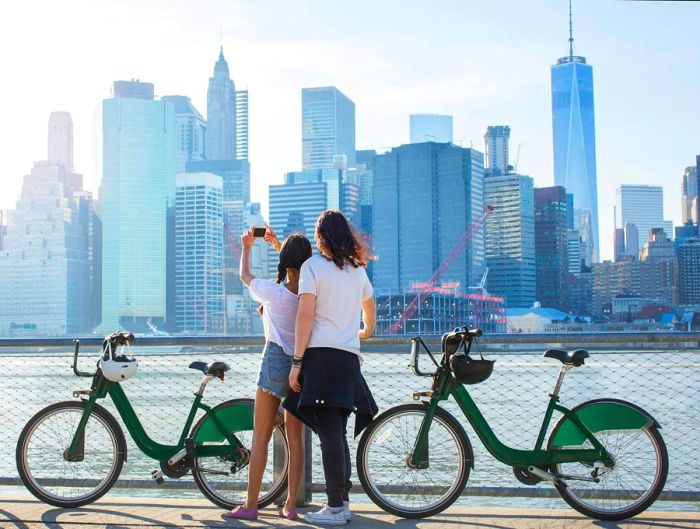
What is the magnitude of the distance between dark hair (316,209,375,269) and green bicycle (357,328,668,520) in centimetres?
71

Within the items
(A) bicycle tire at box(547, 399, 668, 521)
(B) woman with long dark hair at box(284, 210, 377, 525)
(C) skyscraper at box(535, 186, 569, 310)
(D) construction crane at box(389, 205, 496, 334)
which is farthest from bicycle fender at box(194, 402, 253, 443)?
(C) skyscraper at box(535, 186, 569, 310)

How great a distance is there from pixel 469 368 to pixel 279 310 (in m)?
1.10

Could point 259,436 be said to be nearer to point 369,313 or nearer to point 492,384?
point 369,313

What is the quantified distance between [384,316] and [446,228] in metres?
53.5

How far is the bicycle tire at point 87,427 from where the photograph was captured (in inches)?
241

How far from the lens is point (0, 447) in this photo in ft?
68.9

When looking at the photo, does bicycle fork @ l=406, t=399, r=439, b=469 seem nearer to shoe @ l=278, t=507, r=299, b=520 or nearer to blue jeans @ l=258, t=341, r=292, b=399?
shoe @ l=278, t=507, r=299, b=520

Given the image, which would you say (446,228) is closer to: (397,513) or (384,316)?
(384,316)

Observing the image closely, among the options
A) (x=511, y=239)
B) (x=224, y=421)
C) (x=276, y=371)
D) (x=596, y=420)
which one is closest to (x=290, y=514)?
(x=224, y=421)

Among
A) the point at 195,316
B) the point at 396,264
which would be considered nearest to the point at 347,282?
the point at 396,264

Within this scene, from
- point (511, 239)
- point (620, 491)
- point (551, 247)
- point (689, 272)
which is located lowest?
point (620, 491)

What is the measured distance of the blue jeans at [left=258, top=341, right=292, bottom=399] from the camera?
5.61m

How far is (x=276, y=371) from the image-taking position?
Result: 561 cm

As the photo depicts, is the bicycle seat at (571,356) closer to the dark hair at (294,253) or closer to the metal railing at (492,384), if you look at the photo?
the metal railing at (492,384)
